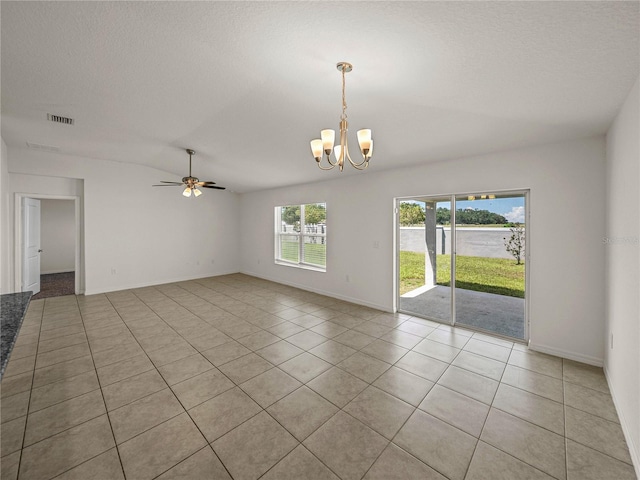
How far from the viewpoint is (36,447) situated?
1750mm

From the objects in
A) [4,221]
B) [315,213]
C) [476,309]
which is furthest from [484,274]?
[4,221]

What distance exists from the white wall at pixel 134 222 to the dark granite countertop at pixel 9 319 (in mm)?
4218

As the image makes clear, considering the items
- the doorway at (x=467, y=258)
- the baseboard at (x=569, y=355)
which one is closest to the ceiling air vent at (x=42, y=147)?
the doorway at (x=467, y=258)

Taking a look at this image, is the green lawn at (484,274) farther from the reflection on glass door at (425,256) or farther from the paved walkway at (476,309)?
the paved walkway at (476,309)

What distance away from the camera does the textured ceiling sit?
5.09ft

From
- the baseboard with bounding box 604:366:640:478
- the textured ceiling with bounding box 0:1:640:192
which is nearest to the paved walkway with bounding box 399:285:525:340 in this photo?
the baseboard with bounding box 604:366:640:478

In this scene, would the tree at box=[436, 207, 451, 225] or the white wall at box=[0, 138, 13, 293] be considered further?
the white wall at box=[0, 138, 13, 293]

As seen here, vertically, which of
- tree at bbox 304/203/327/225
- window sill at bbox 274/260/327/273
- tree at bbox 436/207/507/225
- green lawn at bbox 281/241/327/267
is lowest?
window sill at bbox 274/260/327/273

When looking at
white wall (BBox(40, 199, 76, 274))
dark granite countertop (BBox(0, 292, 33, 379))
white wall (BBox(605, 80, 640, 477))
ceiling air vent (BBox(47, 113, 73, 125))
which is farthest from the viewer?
white wall (BBox(40, 199, 76, 274))

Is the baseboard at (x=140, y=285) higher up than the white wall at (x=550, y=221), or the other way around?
the white wall at (x=550, y=221)

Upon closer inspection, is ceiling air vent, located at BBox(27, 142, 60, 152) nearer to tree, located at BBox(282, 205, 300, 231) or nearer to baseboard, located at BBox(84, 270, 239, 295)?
baseboard, located at BBox(84, 270, 239, 295)

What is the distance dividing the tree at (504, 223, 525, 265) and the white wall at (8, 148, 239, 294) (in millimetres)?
7004

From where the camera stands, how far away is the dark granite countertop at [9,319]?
1203 mm

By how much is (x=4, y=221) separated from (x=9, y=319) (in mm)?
4670
